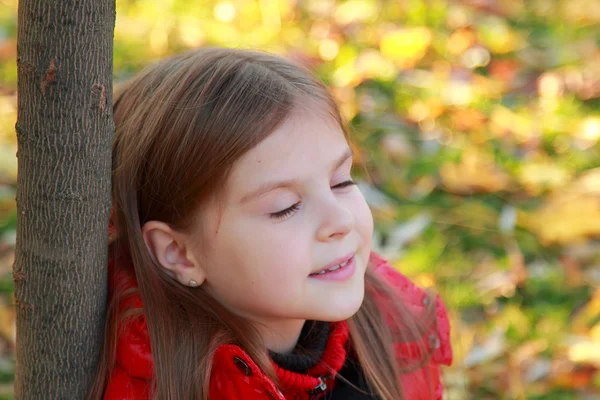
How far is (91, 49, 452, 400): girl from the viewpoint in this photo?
4.90 ft

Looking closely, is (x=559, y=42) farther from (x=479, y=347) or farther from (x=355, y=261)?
(x=355, y=261)

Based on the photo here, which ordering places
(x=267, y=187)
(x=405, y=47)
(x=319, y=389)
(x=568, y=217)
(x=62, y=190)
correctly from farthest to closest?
1. (x=405, y=47)
2. (x=568, y=217)
3. (x=319, y=389)
4. (x=267, y=187)
5. (x=62, y=190)

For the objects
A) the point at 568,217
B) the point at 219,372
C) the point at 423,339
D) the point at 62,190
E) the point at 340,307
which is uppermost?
the point at 62,190

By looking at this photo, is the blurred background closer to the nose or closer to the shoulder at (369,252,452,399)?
the shoulder at (369,252,452,399)

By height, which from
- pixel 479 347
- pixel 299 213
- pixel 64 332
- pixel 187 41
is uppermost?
pixel 299 213

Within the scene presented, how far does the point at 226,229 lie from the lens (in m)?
1.52

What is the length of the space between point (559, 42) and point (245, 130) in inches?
118

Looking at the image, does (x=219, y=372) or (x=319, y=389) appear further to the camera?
(x=319, y=389)

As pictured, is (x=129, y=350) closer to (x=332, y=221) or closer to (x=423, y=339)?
(x=332, y=221)

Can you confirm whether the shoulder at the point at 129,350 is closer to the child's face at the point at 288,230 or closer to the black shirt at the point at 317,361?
the child's face at the point at 288,230

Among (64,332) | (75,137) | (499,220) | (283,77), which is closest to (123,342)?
(64,332)

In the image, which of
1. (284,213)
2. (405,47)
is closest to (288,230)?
(284,213)

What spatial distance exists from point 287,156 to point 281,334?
43 centimetres

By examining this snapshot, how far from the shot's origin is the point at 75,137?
1.27 meters
